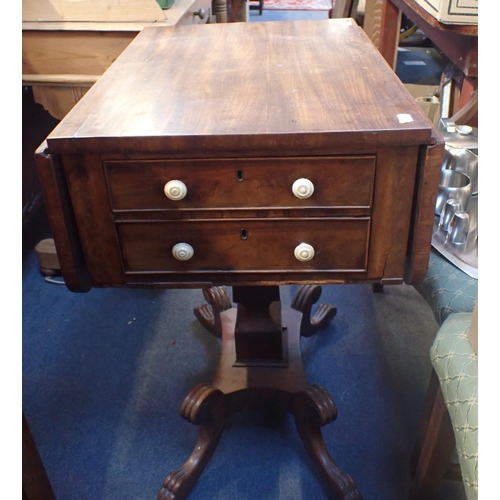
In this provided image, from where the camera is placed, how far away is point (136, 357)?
1362mm

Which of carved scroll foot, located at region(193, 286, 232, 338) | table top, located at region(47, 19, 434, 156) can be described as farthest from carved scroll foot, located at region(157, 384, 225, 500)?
table top, located at region(47, 19, 434, 156)

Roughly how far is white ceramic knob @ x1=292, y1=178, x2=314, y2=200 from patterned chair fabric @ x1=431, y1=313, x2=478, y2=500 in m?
0.30

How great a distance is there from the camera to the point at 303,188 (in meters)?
0.67

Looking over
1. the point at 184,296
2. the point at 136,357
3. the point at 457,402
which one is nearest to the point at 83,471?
the point at 136,357

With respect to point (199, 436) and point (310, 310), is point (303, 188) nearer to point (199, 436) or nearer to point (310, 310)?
point (199, 436)

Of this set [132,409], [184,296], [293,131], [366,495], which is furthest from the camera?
[184,296]

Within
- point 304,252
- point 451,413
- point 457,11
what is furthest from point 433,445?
point 457,11

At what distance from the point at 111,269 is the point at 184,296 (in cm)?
85

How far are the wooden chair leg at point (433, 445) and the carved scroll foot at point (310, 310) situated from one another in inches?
17.2

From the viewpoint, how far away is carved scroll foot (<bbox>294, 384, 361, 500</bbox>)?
98 centimetres

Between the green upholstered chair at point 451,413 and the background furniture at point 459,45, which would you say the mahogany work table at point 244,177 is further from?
the background furniture at point 459,45

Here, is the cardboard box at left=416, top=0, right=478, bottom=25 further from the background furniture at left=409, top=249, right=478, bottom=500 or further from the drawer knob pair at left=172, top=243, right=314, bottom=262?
the drawer knob pair at left=172, top=243, right=314, bottom=262

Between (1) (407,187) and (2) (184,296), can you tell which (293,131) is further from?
(2) (184,296)

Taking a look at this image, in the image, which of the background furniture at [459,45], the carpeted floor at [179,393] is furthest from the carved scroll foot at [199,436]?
the background furniture at [459,45]
